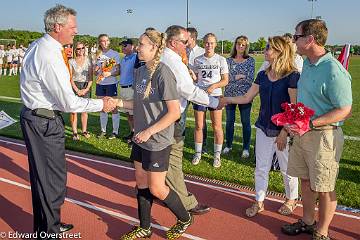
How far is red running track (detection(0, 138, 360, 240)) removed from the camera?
4316 millimetres

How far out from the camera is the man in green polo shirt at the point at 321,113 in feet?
10.9

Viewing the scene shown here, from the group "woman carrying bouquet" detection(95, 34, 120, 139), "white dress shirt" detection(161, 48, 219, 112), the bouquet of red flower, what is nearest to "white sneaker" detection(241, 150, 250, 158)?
"woman carrying bouquet" detection(95, 34, 120, 139)

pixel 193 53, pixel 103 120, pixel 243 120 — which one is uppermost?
pixel 193 53

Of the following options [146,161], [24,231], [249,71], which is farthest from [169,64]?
[249,71]

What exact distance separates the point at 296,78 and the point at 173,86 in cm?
148

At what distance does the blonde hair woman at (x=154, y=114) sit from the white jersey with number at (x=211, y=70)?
2937 millimetres

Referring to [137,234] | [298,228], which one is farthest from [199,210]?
[298,228]

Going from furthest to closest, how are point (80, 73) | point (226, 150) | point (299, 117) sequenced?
point (80, 73)
point (226, 150)
point (299, 117)

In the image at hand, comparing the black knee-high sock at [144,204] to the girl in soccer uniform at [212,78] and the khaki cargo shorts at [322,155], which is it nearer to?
the khaki cargo shorts at [322,155]

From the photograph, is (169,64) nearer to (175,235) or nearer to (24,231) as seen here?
(175,235)

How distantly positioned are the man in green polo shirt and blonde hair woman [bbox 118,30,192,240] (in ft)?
4.25

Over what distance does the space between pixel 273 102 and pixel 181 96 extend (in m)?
1.08

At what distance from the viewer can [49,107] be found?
3684 mm

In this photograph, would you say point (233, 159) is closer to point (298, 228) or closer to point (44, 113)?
point (298, 228)
